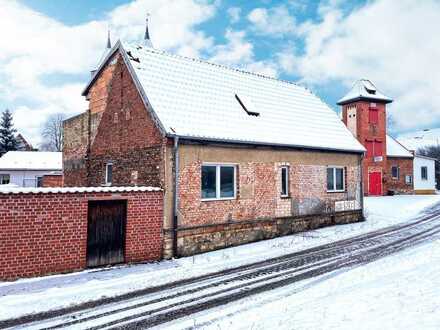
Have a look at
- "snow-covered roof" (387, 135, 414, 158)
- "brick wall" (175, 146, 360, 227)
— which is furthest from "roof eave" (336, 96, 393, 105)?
"brick wall" (175, 146, 360, 227)

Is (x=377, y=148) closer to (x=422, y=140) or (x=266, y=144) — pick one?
(x=266, y=144)

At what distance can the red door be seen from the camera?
32219 millimetres

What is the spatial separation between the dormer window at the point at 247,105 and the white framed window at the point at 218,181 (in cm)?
301

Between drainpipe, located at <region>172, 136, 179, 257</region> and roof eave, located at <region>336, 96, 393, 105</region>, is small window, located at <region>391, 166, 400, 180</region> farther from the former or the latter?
drainpipe, located at <region>172, 136, 179, 257</region>

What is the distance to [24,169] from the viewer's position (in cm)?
3634

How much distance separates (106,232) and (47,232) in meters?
1.54

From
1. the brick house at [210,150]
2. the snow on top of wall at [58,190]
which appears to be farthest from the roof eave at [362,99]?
the snow on top of wall at [58,190]

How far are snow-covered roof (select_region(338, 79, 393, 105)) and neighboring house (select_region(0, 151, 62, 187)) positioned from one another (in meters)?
30.0

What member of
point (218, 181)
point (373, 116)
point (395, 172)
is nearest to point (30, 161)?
point (218, 181)

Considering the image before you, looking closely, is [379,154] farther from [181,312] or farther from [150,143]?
[181,312]

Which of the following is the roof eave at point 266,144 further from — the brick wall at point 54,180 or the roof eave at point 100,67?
the brick wall at point 54,180

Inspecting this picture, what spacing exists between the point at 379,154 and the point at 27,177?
35.6 metres

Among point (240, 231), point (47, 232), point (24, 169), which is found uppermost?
point (24, 169)

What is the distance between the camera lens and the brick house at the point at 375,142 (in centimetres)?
3234
